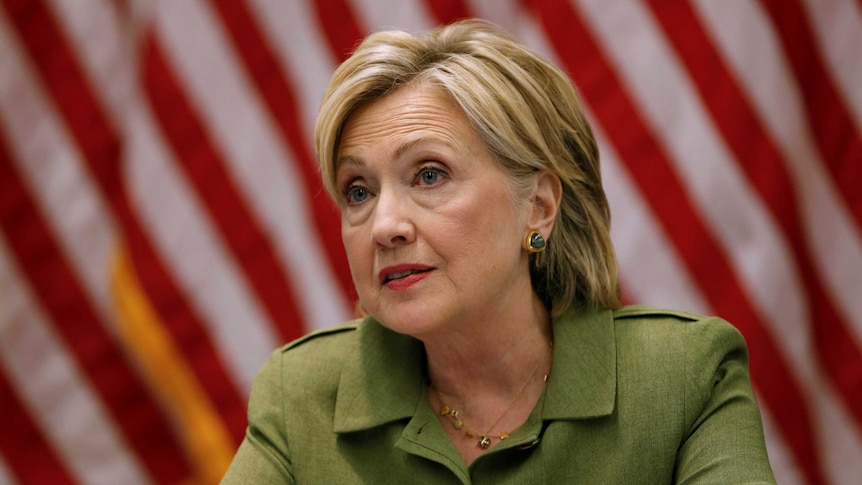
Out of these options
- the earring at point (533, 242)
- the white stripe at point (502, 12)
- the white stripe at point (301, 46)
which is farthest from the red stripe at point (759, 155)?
the earring at point (533, 242)

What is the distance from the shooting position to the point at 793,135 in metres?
3.20

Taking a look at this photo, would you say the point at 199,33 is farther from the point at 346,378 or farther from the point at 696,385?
the point at 696,385

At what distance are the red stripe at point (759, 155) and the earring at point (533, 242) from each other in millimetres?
1398

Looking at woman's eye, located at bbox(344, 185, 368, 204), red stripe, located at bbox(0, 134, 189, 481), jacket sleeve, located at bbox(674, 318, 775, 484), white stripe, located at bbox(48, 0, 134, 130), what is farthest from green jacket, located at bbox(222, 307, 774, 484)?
white stripe, located at bbox(48, 0, 134, 130)

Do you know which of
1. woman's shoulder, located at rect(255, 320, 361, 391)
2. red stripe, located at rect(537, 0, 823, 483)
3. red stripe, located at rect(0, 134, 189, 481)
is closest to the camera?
woman's shoulder, located at rect(255, 320, 361, 391)

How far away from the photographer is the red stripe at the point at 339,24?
3514 mm

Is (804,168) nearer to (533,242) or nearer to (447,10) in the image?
(447,10)

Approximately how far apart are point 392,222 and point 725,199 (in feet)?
5.58

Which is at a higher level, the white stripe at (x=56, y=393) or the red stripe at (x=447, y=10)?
the red stripe at (x=447, y=10)

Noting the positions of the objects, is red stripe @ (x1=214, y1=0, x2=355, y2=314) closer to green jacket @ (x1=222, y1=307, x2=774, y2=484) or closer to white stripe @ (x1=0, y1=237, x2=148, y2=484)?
white stripe @ (x1=0, y1=237, x2=148, y2=484)

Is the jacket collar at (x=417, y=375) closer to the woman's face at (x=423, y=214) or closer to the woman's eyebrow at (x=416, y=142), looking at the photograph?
the woman's face at (x=423, y=214)

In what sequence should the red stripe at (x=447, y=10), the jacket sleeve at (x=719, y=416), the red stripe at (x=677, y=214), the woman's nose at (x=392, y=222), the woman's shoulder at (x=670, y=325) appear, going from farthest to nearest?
the red stripe at (x=447, y=10)
the red stripe at (x=677, y=214)
the woman's shoulder at (x=670, y=325)
the woman's nose at (x=392, y=222)
the jacket sleeve at (x=719, y=416)

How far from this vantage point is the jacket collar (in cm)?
196

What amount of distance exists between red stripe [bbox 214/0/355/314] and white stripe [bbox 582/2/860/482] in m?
1.15
